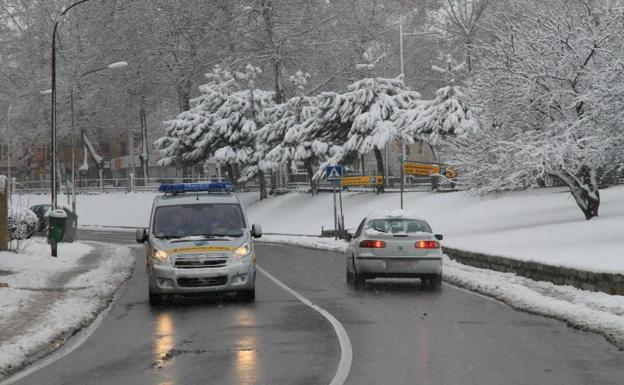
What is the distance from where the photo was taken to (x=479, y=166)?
32.0m

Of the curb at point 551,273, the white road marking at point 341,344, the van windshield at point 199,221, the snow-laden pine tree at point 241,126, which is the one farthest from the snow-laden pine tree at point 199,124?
the white road marking at point 341,344

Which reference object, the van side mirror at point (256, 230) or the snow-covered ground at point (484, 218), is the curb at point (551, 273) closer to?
the snow-covered ground at point (484, 218)

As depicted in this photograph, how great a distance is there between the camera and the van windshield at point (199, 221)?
17.1 m

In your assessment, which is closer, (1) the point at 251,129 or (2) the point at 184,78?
(1) the point at 251,129

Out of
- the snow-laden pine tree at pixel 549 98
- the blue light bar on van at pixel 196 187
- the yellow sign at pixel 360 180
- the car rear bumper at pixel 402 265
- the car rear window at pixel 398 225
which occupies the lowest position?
the car rear bumper at pixel 402 265

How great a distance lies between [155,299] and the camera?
16.9 m

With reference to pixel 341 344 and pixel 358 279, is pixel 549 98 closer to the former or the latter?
pixel 358 279

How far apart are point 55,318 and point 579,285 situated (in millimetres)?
9123

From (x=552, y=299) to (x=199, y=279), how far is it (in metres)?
5.95

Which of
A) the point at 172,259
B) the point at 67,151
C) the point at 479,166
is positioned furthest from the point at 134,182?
the point at 172,259

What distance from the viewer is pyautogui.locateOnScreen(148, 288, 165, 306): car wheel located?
54.7 feet

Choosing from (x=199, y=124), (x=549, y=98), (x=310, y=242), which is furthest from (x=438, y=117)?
(x=199, y=124)

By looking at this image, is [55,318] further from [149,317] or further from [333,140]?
[333,140]

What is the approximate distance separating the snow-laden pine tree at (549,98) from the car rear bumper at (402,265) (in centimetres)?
788
